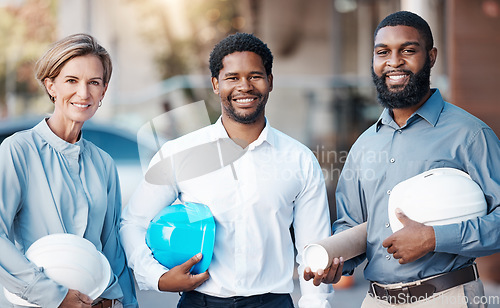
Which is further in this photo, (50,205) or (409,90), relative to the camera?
(409,90)

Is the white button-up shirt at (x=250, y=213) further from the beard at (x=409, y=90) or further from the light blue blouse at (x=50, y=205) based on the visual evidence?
the beard at (x=409, y=90)

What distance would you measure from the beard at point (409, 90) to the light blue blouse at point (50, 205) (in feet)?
4.10

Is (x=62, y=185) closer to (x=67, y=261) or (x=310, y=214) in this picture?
(x=67, y=261)

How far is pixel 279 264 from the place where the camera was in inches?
113

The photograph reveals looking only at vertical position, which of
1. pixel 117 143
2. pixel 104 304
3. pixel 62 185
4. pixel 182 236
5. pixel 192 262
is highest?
pixel 62 185

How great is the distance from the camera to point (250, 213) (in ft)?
9.38

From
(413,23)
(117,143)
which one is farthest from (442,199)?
(117,143)

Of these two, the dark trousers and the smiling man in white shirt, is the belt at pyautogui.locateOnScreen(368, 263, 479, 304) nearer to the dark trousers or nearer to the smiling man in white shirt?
the smiling man in white shirt

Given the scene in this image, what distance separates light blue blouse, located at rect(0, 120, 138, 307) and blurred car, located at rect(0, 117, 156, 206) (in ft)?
12.2

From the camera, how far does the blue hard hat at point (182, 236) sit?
8.93 ft

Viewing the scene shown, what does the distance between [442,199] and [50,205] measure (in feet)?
4.92

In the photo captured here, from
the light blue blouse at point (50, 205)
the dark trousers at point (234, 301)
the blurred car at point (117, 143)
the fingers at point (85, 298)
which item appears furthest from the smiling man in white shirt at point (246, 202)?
the blurred car at point (117, 143)

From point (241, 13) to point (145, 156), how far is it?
5.26m

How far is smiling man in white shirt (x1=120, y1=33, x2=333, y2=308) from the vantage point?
2828mm
